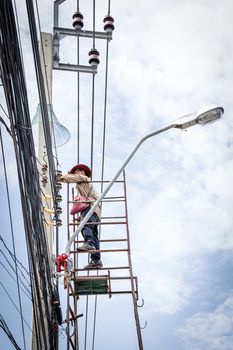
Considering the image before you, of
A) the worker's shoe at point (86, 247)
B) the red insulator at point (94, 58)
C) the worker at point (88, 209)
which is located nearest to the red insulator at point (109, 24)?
the red insulator at point (94, 58)

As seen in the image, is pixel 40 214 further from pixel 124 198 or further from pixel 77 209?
pixel 124 198

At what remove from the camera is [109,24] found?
7.11 m

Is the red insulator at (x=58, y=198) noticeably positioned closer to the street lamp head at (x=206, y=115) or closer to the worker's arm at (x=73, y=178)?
the worker's arm at (x=73, y=178)

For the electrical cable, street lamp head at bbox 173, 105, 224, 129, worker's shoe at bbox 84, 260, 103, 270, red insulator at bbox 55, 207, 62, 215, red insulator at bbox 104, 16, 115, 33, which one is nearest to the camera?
the electrical cable

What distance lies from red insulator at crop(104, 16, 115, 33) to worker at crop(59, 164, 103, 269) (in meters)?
2.22

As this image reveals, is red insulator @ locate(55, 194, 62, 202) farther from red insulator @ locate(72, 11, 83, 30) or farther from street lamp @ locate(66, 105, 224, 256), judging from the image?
red insulator @ locate(72, 11, 83, 30)

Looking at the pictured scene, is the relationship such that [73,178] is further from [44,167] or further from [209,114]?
[209,114]

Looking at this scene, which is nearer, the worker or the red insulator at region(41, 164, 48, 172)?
the worker

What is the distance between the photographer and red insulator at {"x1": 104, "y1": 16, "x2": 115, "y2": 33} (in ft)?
23.3

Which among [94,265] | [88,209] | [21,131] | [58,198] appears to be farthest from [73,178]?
[21,131]

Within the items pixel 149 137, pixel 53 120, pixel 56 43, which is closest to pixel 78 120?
pixel 53 120

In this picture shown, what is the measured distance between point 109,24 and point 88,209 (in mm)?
2956

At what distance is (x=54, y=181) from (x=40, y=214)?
1802 mm

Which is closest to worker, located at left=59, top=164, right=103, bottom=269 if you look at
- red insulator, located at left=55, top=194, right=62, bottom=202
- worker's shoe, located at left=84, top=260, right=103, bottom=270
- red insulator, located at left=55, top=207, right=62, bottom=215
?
worker's shoe, located at left=84, top=260, right=103, bottom=270
